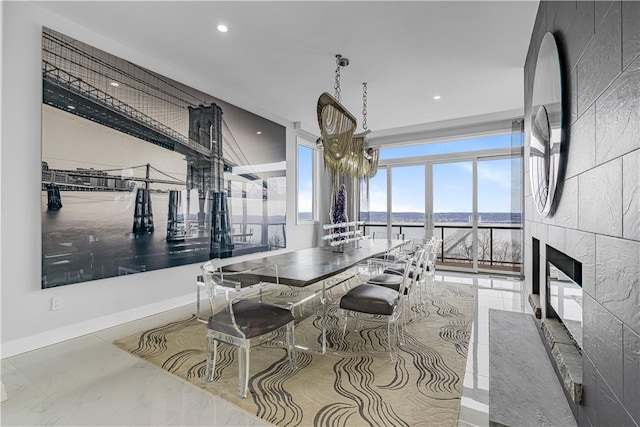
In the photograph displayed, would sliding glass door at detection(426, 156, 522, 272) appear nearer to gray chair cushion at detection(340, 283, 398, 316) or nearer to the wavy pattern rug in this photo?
the wavy pattern rug

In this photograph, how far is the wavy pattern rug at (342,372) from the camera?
175 centimetres

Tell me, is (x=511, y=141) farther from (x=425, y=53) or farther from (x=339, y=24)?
(x=339, y=24)

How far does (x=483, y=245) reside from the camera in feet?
19.3

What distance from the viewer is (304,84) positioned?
415cm

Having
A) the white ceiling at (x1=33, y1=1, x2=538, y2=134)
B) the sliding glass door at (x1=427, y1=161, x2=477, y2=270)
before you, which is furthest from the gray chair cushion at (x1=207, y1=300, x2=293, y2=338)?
the sliding glass door at (x1=427, y1=161, x2=477, y2=270)

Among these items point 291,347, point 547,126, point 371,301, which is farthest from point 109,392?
point 547,126

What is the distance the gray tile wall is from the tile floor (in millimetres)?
797

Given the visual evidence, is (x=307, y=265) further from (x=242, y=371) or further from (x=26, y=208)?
(x=26, y=208)

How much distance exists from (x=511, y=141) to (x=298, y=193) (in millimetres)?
4057

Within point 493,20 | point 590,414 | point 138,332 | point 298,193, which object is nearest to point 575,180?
point 590,414

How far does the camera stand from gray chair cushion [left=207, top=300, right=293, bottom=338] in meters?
1.95

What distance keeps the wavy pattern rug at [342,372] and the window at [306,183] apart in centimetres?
336

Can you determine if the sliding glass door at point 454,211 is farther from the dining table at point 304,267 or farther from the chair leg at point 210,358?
the chair leg at point 210,358

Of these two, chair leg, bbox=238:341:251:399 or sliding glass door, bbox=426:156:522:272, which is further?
sliding glass door, bbox=426:156:522:272
